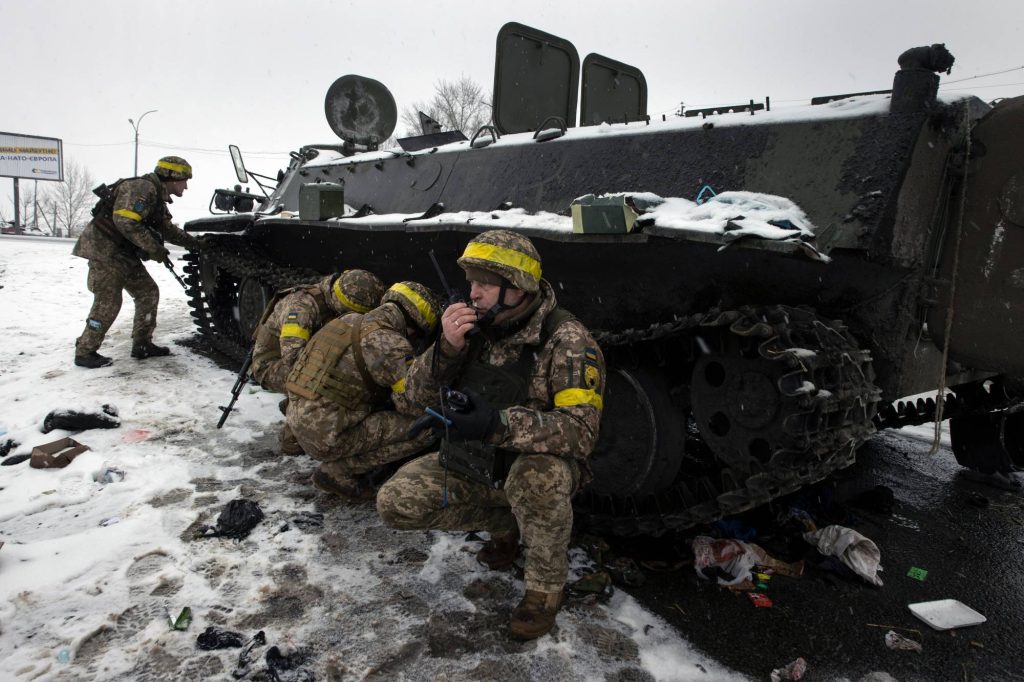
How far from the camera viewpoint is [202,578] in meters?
3.01

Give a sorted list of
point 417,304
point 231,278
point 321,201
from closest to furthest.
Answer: point 417,304 → point 321,201 → point 231,278

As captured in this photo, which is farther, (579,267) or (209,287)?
(209,287)

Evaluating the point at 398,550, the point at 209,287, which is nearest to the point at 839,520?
the point at 398,550

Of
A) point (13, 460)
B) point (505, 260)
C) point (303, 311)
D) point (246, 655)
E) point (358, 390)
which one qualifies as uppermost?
point (505, 260)

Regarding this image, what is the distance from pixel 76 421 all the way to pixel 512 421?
4.06 metres

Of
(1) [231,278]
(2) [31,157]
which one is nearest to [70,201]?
(2) [31,157]

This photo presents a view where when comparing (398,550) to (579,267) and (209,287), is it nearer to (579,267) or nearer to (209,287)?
(579,267)

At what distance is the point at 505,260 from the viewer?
9.20ft

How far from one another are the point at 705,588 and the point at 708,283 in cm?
154

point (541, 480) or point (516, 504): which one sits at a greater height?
point (541, 480)

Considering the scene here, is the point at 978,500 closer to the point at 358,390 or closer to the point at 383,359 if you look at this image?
the point at 383,359

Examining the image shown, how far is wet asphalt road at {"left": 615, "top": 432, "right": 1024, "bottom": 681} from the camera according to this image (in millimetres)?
2697

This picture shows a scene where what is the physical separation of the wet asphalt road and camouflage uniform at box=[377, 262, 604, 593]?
2.45 feet

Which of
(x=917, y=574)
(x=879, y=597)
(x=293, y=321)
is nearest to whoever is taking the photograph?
(x=879, y=597)
